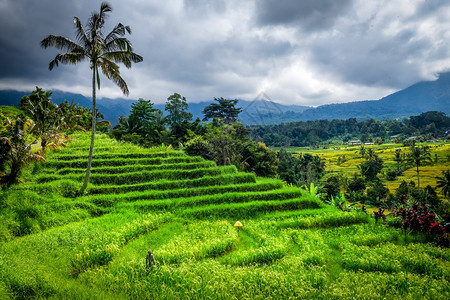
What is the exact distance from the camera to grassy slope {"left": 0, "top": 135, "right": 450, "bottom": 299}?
17.8ft

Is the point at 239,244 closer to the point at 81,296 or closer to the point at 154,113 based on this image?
the point at 81,296

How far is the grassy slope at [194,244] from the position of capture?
543 centimetres

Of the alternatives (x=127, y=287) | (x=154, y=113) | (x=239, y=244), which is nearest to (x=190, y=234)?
(x=239, y=244)

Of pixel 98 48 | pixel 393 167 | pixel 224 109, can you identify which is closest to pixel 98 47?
pixel 98 48

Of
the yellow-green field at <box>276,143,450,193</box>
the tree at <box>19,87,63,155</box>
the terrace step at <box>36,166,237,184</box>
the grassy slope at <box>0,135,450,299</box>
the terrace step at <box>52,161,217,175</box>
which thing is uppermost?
the tree at <box>19,87,63,155</box>

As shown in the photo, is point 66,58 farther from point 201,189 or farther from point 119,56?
point 201,189

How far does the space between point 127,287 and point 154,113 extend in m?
30.2

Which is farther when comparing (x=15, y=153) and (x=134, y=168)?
(x=134, y=168)

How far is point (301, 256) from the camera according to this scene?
7184 millimetres

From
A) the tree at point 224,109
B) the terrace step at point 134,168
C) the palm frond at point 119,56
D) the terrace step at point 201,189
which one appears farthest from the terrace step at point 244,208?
the tree at point 224,109

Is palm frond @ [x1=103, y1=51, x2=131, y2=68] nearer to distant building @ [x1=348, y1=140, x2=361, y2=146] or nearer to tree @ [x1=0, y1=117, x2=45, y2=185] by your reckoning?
tree @ [x1=0, y1=117, x2=45, y2=185]

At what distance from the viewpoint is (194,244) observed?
7766 millimetres

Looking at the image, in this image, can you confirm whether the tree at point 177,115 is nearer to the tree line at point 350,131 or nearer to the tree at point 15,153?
the tree at point 15,153

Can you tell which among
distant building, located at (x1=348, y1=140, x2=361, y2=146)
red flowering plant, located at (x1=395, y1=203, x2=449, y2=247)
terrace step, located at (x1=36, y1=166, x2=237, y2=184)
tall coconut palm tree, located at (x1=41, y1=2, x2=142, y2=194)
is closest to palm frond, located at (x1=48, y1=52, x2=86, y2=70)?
tall coconut palm tree, located at (x1=41, y1=2, x2=142, y2=194)
